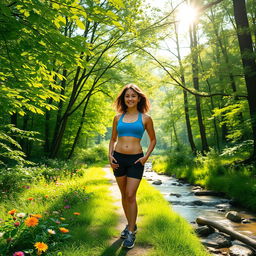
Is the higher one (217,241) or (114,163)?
(114,163)

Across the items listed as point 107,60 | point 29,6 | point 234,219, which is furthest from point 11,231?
point 107,60

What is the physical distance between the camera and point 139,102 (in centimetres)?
373

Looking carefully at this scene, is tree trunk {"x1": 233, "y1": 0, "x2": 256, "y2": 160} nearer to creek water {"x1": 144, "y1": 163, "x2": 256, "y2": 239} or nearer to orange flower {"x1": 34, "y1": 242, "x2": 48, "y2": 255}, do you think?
creek water {"x1": 144, "y1": 163, "x2": 256, "y2": 239}

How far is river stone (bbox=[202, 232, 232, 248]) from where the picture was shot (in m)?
4.32

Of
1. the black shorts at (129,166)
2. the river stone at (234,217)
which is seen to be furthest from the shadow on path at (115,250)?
the river stone at (234,217)

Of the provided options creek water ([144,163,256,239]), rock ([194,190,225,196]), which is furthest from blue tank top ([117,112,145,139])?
rock ([194,190,225,196])

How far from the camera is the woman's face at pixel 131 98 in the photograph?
3541 millimetres

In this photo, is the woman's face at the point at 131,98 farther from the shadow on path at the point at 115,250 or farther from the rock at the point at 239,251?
the rock at the point at 239,251

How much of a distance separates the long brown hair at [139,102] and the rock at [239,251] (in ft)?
9.31

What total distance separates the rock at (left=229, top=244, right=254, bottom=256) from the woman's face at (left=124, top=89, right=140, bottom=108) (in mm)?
3023

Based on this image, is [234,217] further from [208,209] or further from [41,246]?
[41,246]

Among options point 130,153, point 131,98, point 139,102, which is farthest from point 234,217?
point 131,98

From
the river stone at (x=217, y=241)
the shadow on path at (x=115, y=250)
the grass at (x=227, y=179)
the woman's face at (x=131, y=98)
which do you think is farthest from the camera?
the grass at (x=227, y=179)

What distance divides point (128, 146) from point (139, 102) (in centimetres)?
78
